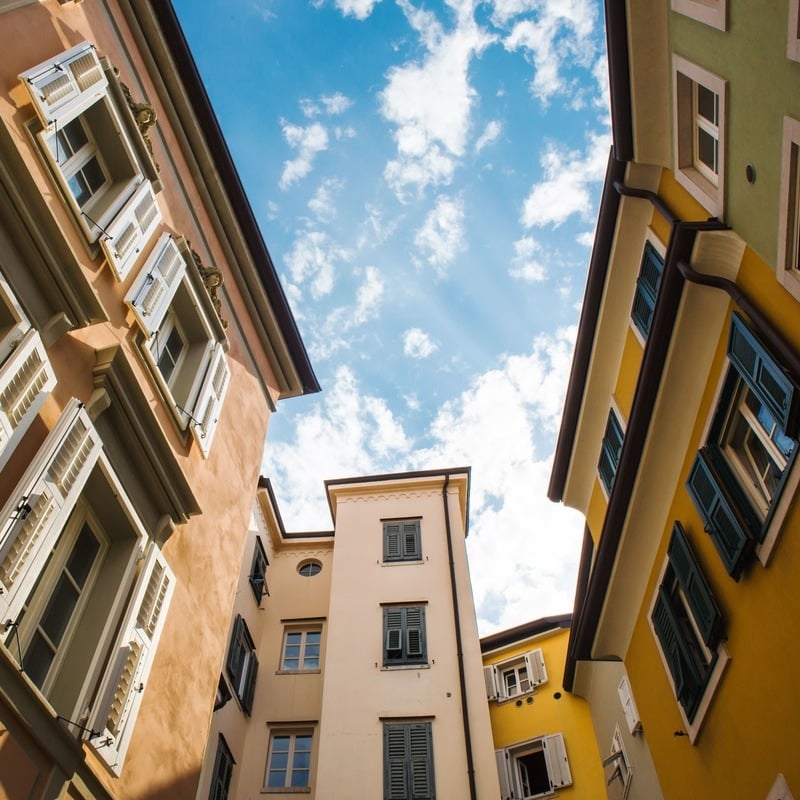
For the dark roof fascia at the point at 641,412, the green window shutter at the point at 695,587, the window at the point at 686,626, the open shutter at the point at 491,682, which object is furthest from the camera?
the open shutter at the point at 491,682

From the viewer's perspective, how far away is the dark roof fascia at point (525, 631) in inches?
869

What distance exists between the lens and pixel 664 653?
9.85 metres

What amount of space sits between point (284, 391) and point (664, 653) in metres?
7.89

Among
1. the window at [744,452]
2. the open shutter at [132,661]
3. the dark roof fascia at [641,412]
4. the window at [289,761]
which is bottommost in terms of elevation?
the open shutter at [132,661]

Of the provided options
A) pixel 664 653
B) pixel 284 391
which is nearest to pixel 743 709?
pixel 664 653

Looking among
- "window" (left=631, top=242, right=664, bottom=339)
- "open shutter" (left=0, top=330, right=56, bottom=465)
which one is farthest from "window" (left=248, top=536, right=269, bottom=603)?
"open shutter" (left=0, top=330, right=56, bottom=465)

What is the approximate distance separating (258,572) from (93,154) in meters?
14.9

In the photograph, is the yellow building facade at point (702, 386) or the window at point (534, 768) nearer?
the yellow building facade at point (702, 386)

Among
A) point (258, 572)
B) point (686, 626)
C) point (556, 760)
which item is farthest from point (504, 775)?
point (686, 626)

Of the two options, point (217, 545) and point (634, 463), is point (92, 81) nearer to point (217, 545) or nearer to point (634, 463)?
point (217, 545)

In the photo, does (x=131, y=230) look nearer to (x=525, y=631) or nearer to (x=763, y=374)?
(x=763, y=374)

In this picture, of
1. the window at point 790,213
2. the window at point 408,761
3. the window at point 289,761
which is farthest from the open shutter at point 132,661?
the window at point 289,761

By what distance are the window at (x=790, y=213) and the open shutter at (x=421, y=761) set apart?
14055 mm

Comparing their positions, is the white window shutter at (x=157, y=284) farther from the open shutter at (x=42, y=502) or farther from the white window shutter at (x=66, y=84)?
the open shutter at (x=42, y=502)
